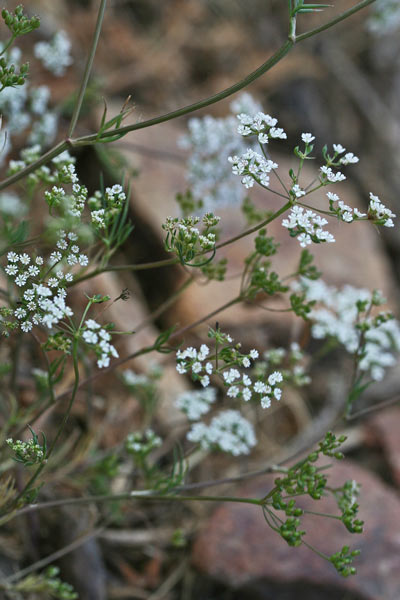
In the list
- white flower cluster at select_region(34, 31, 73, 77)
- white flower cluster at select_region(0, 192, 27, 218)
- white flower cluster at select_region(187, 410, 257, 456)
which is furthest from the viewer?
white flower cluster at select_region(34, 31, 73, 77)

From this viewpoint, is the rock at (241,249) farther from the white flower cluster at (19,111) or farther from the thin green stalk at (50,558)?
the thin green stalk at (50,558)

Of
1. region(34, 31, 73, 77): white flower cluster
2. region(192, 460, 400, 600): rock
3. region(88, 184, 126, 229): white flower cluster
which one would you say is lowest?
region(192, 460, 400, 600): rock

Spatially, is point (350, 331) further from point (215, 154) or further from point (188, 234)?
point (188, 234)

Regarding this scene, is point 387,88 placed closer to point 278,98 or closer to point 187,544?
point 278,98

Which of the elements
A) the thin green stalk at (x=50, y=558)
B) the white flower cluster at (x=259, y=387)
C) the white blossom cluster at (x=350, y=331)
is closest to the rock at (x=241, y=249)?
the white blossom cluster at (x=350, y=331)

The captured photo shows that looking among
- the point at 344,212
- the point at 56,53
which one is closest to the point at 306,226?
the point at 344,212

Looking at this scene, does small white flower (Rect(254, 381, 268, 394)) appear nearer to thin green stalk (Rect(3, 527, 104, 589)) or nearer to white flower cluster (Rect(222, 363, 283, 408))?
white flower cluster (Rect(222, 363, 283, 408))

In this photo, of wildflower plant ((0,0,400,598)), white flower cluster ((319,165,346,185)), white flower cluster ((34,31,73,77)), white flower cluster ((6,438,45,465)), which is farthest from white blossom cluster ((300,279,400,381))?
white flower cluster ((34,31,73,77))
